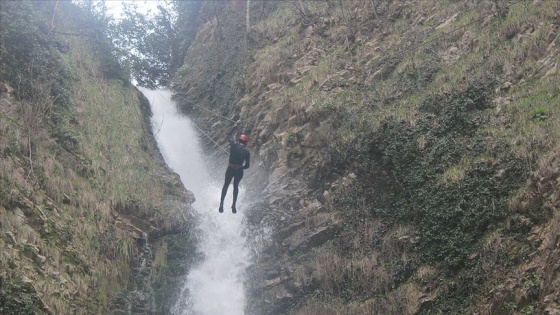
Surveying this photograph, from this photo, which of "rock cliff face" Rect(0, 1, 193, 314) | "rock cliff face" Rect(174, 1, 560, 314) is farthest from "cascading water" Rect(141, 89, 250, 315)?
"rock cliff face" Rect(174, 1, 560, 314)

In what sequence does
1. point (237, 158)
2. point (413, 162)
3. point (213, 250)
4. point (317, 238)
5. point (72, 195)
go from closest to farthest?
point (413, 162) < point (72, 195) < point (317, 238) < point (237, 158) < point (213, 250)

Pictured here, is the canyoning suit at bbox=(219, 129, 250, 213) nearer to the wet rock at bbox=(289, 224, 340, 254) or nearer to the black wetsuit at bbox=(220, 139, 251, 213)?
the black wetsuit at bbox=(220, 139, 251, 213)

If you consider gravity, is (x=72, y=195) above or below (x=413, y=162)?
above

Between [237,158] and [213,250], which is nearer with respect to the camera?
[237,158]

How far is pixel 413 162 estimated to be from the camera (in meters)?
11.8

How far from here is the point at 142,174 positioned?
15906 millimetres

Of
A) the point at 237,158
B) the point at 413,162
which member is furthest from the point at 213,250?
the point at 413,162

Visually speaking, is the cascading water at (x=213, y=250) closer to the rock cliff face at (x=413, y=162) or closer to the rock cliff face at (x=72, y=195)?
the rock cliff face at (x=72, y=195)

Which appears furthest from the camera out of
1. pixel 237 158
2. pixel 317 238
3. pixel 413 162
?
pixel 237 158

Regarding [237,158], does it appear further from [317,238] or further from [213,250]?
[213,250]

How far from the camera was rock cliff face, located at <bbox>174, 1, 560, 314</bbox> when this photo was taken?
895cm

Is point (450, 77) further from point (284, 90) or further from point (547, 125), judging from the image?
point (284, 90)

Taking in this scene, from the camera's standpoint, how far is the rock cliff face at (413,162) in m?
8.95

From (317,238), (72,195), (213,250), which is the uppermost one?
(72,195)
